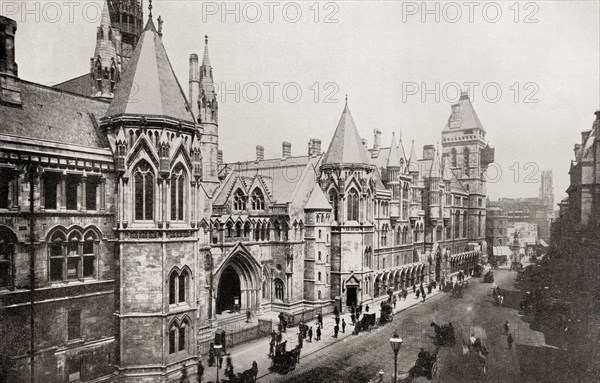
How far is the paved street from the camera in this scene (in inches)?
888

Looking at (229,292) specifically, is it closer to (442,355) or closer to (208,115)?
(208,115)

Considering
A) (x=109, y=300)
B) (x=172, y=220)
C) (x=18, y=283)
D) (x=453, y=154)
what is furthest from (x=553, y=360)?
(x=453, y=154)

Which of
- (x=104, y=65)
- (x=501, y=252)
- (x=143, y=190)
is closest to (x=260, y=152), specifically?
(x=104, y=65)

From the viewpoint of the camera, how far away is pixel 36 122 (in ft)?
66.9

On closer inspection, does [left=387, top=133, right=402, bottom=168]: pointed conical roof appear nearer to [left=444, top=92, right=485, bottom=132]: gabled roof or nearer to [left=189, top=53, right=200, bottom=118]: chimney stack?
[left=189, top=53, right=200, bottom=118]: chimney stack

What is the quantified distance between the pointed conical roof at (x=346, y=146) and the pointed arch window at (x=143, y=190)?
21.4 metres

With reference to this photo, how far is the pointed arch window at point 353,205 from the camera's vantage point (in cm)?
4019

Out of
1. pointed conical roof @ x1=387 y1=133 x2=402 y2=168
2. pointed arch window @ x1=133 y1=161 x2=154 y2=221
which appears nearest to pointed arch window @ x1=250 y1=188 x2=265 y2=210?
pointed arch window @ x1=133 y1=161 x2=154 y2=221

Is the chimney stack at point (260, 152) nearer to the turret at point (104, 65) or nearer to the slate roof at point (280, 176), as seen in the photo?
the slate roof at point (280, 176)

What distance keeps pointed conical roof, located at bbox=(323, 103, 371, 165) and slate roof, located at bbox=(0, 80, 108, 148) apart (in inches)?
862

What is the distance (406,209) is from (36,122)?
39.6 m

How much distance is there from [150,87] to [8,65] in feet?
20.5

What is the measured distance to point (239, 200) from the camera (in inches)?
1394

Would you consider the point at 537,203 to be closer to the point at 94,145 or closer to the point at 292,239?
the point at 292,239
